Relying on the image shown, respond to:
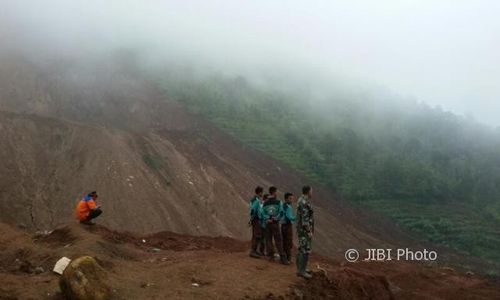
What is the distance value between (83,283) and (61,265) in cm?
200

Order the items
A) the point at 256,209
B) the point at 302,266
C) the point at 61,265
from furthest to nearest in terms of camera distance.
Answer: the point at 256,209 → the point at 302,266 → the point at 61,265

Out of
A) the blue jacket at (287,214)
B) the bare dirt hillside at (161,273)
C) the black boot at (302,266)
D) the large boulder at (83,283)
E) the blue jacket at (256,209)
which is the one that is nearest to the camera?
the large boulder at (83,283)

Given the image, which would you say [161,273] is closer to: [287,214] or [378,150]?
[287,214]

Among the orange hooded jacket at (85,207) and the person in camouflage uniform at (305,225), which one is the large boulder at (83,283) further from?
the orange hooded jacket at (85,207)

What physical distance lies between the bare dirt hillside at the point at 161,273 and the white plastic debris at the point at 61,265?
135 mm

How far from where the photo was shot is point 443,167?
5031 cm

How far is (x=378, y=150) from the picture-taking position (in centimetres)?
4994

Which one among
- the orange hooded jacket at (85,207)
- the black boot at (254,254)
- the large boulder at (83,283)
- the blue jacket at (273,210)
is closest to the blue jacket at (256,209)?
the blue jacket at (273,210)

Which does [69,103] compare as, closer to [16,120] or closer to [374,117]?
[16,120]

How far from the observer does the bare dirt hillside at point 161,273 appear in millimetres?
9219

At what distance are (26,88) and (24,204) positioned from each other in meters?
16.1

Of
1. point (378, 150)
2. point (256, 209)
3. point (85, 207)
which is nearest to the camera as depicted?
point (256, 209)

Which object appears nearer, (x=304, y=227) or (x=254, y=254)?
(x=304, y=227)

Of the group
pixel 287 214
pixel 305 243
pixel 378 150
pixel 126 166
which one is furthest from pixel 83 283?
pixel 378 150
